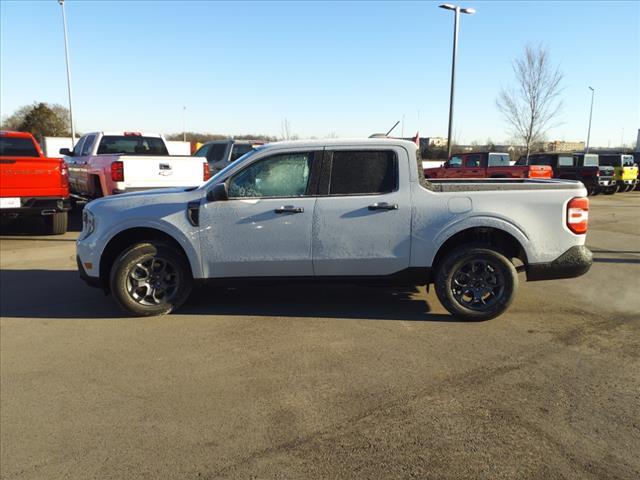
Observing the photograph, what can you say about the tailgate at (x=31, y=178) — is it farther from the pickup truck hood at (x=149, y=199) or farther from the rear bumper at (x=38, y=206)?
the pickup truck hood at (x=149, y=199)

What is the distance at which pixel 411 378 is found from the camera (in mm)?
3811

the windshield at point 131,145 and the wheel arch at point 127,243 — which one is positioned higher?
the windshield at point 131,145

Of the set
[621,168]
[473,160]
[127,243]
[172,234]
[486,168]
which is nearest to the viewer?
[172,234]

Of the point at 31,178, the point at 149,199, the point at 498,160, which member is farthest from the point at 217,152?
the point at 498,160

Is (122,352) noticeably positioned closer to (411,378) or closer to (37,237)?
(411,378)

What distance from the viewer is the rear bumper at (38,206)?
9.54 m

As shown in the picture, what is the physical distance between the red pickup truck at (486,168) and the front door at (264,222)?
1458 centimetres

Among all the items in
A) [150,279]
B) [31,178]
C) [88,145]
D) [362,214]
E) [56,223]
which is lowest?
[56,223]

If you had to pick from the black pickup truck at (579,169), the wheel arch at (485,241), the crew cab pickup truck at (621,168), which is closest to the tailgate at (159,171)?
the wheel arch at (485,241)

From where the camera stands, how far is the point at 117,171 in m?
9.65

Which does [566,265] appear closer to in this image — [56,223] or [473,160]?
[56,223]

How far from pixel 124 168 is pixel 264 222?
18.8 feet

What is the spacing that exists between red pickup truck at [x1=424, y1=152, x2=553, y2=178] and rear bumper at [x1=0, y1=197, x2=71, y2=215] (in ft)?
42.5

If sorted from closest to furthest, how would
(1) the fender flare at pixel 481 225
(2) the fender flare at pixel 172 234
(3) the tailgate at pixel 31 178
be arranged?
(1) the fender flare at pixel 481 225, (2) the fender flare at pixel 172 234, (3) the tailgate at pixel 31 178
